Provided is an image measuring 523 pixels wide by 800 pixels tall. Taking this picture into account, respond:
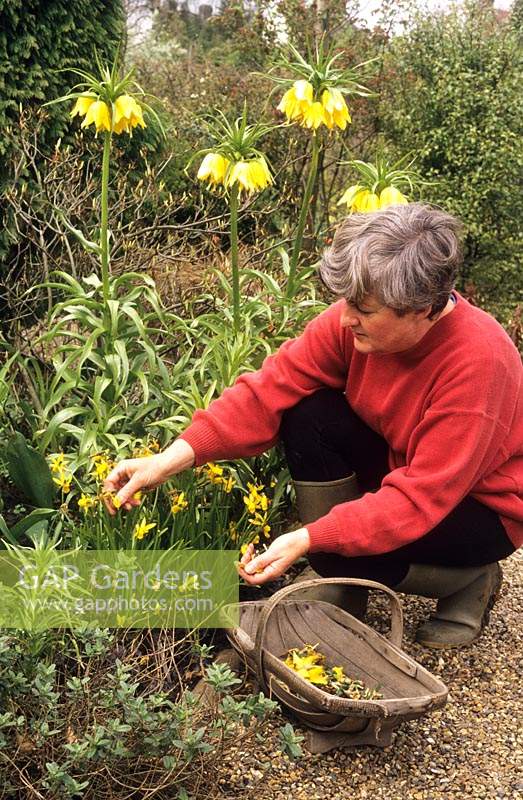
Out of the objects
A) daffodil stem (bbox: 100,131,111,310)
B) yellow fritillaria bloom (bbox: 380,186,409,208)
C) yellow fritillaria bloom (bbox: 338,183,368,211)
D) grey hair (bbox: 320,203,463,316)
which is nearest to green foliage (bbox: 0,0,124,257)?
daffodil stem (bbox: 100,131,111,310)

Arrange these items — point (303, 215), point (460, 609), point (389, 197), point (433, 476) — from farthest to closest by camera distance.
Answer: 1. point (303, 215)
2. point (389, 197)
3. point (460, 609)
4. point (433, 476)

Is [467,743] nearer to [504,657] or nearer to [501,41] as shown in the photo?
[504,657]

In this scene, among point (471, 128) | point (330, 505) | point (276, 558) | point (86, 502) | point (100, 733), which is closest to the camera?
point (100, 733)

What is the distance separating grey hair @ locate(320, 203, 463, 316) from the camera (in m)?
2.15

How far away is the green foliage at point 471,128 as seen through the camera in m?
6.69

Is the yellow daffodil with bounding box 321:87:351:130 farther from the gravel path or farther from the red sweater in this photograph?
the gravel path

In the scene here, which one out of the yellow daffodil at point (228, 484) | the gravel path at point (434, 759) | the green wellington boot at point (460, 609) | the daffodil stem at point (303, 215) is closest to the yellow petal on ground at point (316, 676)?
the gravel path at point (434, 759)

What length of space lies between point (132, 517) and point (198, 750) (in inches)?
32.2

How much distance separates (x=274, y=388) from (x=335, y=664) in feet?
2.36

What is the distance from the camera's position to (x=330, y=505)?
2615 millimetres

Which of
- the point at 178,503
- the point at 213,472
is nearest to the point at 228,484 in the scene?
the point at 213,472

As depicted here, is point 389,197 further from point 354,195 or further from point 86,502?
point 86,502

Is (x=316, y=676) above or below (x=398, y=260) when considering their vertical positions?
below

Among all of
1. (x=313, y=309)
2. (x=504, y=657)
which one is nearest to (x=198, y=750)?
(x=504, y=657)
